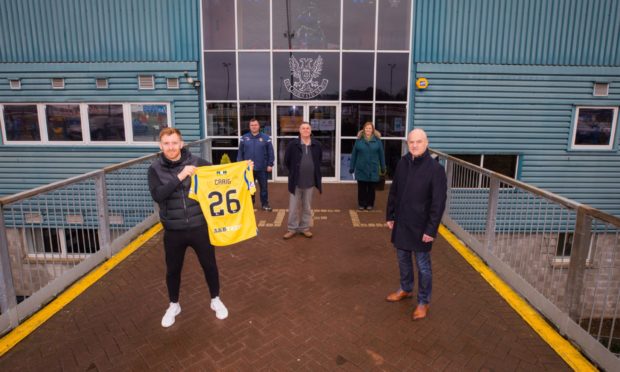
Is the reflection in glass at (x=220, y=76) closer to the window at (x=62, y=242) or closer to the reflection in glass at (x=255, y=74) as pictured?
the reflection in glass at (x=255, y=74)

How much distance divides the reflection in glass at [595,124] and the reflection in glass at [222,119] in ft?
34.8

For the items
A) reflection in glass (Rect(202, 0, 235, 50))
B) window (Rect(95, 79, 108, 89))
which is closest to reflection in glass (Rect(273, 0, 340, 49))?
reflection in glass (Rect(202, 0, 235, 50))

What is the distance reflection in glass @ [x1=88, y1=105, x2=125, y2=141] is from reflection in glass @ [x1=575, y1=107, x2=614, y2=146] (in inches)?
560

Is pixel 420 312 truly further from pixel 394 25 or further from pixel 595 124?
pixel 595 124

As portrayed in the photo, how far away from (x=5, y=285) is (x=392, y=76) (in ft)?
35.0

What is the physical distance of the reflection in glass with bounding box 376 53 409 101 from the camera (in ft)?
39.2

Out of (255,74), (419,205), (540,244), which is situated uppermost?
(255,74)

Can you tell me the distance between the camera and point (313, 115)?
12.2 metres

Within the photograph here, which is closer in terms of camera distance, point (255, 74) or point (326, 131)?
point (255, 74)

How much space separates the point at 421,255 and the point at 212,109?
955 cm

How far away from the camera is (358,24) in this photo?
1189 cm

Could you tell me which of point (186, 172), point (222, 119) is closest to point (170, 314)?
point (186, 172)

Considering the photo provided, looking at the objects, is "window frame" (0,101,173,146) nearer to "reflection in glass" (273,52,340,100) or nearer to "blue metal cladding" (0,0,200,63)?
"blue metal cladding" (0,0,200,63)

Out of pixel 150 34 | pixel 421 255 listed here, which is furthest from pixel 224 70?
pixel 421 255
